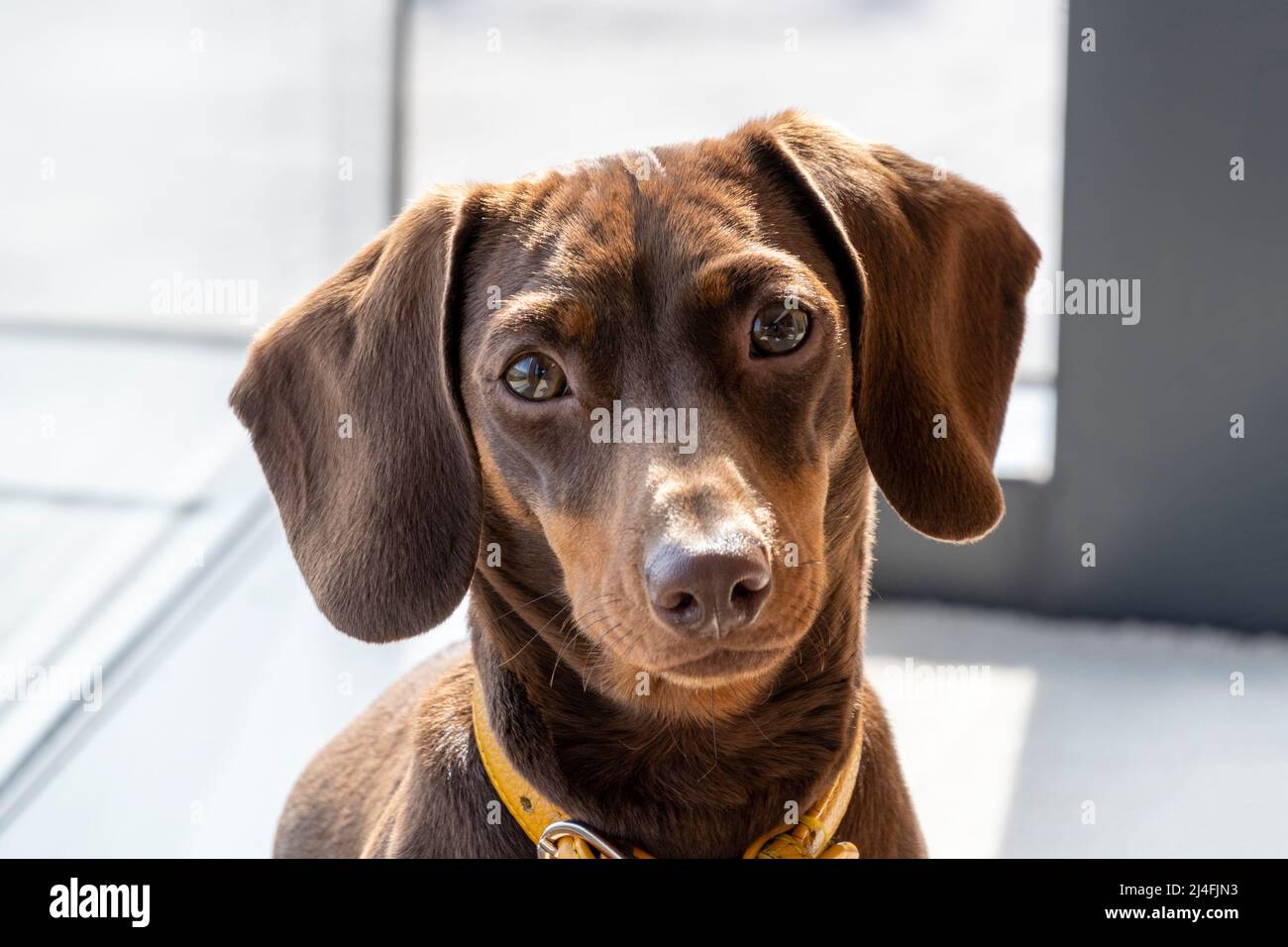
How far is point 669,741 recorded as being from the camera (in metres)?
1.66

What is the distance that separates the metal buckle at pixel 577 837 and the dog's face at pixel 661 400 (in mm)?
167

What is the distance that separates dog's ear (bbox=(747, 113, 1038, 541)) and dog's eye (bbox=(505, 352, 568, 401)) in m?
0.38

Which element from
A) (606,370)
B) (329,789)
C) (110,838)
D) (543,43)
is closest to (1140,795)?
(329,789)

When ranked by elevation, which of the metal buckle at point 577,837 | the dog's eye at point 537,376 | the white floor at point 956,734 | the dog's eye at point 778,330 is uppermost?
the dog's eye at point 778,330

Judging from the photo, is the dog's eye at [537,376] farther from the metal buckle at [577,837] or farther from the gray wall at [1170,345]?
the gray wall at [1170,345]

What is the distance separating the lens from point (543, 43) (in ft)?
13.7

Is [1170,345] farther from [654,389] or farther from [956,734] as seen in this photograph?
[654,389]

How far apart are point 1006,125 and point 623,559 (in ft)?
8.36

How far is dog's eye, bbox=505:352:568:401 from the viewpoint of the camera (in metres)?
1.61

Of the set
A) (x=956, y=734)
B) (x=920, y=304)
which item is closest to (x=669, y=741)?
(x=920, y=304)

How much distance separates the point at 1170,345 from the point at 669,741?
7.10 ft

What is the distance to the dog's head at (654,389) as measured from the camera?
1.51 m

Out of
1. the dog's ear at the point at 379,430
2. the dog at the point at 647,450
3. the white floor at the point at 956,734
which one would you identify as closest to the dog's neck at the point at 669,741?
the dog at the point at 647,450

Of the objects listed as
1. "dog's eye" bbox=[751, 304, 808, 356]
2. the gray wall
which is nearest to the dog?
"dog's eye" bbox=[751, 304, 808, 356]
